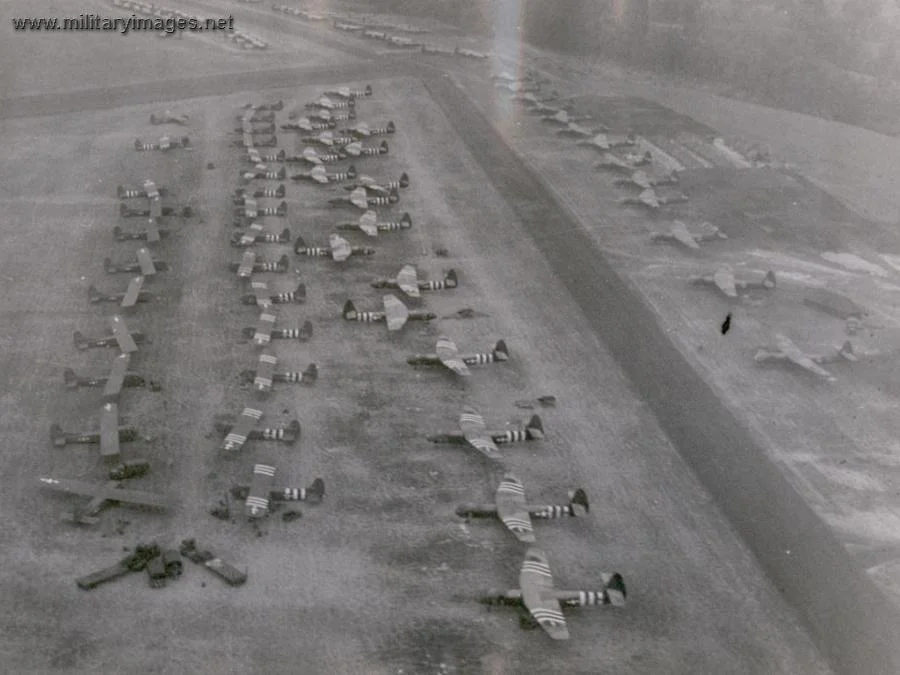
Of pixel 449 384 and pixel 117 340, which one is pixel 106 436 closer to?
pixel 117 340

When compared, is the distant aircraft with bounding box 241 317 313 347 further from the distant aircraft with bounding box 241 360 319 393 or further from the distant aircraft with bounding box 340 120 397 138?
the distant aircraft with bounding box 340 120 397 138

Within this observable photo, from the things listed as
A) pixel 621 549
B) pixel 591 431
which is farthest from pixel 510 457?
pixel 621 549

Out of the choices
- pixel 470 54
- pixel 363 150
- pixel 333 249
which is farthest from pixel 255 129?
pixel 470 54

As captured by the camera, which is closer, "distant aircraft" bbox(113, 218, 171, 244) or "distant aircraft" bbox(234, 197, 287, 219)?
"distant aircraft" bbox(113, 218, 171, 244)

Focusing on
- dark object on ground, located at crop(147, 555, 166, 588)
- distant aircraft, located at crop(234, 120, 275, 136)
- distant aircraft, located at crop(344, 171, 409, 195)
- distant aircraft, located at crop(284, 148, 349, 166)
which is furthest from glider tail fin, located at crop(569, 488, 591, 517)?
distant aircraft, located at crop(234, 120, 275, 136)

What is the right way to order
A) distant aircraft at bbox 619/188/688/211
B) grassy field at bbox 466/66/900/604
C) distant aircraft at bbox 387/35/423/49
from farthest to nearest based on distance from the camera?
distant aircraft at bbox 387/35/423/49 < distant aircraft at bbox 619/188/688/211 < grassy field at bbox 466/66/900/604

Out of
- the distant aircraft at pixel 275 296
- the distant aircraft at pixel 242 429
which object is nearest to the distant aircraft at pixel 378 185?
the distant aircraft at pixel 275 296
